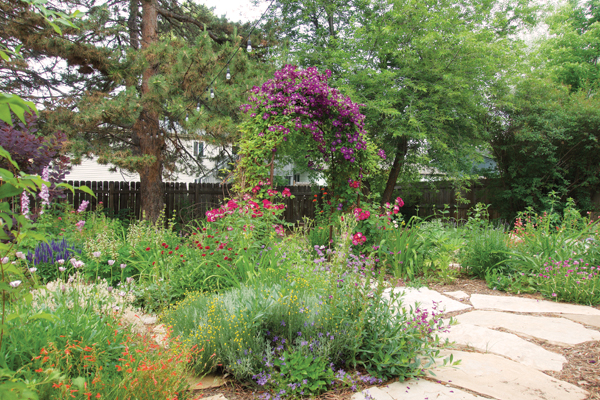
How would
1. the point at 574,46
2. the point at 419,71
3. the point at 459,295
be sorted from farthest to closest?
the point at 574,46 → the point at 419,71 → the point at 459,295

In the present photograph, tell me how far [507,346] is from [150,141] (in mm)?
7620

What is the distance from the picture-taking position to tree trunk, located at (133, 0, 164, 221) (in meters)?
7.89

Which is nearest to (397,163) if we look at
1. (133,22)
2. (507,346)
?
(133,22)

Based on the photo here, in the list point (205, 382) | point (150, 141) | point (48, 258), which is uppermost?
point (150, 141)

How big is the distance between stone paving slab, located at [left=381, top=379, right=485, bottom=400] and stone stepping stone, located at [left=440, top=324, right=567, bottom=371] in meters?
0.47

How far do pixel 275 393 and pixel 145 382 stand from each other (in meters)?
0.63

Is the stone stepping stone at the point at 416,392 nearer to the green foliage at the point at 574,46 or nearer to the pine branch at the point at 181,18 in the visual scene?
the pine branch at the point at 181,18

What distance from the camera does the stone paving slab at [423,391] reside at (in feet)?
5.84

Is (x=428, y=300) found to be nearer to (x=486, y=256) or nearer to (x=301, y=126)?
(x=486, y=256)

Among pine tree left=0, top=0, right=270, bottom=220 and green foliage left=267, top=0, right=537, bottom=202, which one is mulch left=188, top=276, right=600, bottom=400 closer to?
pine tree left=0, top=0, right=270, bottom=220

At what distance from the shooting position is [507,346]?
2.42m

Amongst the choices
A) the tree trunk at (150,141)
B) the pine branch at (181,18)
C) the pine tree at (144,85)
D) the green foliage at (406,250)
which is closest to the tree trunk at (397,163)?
the pine tree at (144,85)

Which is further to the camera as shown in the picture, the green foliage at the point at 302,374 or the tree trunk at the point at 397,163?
the tree trunk at the point at 397,163

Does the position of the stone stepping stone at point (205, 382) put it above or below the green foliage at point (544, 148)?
below
